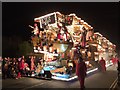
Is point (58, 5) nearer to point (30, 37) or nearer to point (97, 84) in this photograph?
point (30, 37)

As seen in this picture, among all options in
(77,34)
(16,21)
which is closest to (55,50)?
(77,34)

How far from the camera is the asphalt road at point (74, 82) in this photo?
491 cm

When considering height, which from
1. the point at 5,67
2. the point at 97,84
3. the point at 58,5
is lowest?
the point at 97,84

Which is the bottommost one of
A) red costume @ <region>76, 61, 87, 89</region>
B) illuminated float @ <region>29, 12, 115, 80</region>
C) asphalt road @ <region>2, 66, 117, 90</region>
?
asphalt road @ <region>2, 66, 117, 90</region>

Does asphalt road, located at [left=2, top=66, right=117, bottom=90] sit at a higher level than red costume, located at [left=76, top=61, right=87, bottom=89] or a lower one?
lower

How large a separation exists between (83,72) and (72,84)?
0.27 m

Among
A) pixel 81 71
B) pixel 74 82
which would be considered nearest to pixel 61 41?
pixel 81 71

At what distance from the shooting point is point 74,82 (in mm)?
4902

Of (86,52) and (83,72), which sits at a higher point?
(86,52)

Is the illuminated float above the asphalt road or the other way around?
above

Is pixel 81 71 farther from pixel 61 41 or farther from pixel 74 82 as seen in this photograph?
pixel 61 41

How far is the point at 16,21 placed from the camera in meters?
5.08

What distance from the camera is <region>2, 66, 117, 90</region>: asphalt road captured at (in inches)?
193

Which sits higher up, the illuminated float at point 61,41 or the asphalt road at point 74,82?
the illuminated float at point 61,41
